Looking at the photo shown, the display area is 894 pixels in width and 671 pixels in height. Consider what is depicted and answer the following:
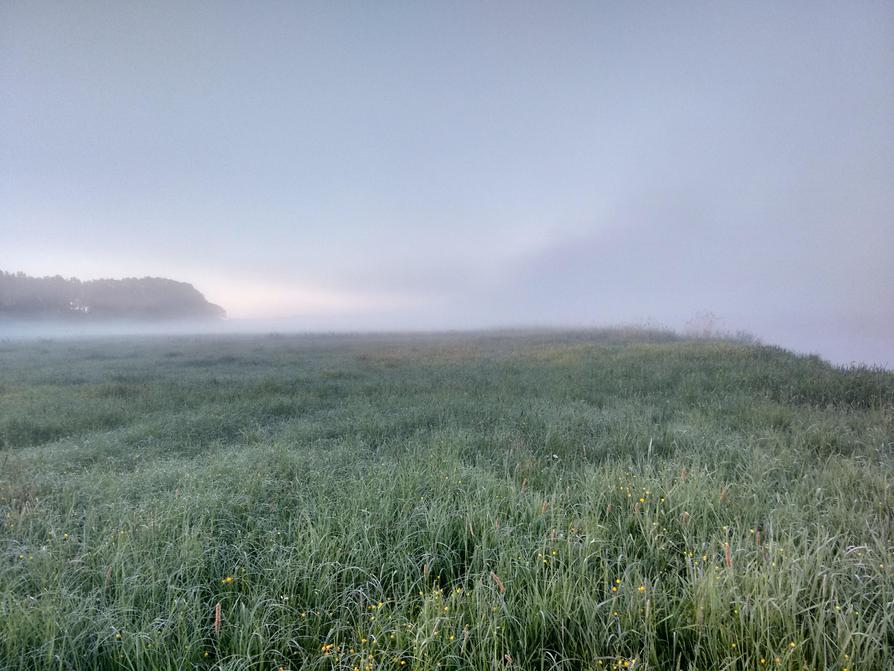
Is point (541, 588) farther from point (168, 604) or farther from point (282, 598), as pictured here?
point (168, 604)

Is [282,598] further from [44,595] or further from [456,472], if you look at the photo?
[456,472]

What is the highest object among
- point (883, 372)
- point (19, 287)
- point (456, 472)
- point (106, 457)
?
point (19, 287)

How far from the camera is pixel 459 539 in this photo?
3.16 meters

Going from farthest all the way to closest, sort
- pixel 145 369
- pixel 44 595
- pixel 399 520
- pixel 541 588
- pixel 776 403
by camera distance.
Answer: pixel 145 369, pixel 776 403, pixel 399 520, pixel 541 588, pixel 44 595

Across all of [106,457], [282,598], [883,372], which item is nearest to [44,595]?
[282,598]

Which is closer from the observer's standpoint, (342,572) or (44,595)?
(44,595)

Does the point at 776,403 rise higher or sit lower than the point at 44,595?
higher

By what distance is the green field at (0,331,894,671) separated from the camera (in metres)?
2.08

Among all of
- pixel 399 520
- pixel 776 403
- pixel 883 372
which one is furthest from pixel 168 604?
pixel 883 372

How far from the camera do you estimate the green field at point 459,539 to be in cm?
208

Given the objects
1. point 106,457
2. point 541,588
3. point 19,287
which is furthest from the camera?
point 19,287

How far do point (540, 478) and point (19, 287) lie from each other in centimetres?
4849

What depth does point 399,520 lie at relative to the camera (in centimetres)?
334

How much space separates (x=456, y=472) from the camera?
13.9 feet
